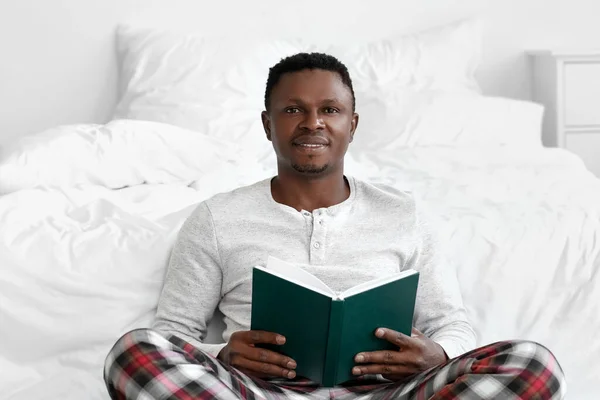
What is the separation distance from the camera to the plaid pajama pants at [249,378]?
1001 mm

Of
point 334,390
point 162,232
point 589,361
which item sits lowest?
point 589,361

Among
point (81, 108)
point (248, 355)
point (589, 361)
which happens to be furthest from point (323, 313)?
point (81, 108)

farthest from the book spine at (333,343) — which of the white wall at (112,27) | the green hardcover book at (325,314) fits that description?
the white wall at (112,27)

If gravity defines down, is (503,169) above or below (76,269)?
below

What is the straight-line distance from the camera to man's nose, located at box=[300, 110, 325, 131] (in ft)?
4.27

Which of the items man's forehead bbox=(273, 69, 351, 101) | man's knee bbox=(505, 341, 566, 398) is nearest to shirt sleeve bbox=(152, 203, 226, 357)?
man's forehead bbox=(273, 69, 351, 101)

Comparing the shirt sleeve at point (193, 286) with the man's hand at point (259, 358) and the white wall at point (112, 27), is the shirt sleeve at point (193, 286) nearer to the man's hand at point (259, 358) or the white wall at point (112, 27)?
the man's hand at point (259, 358)

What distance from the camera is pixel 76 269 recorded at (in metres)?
A: 1.41

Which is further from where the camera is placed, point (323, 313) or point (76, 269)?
point (76, 269)

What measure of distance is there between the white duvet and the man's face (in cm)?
30

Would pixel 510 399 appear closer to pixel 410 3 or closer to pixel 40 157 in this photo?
pixel 40 157

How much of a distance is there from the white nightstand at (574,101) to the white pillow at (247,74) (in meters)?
0.27

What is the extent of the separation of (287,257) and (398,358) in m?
0.24

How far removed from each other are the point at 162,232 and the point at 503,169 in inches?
39.1
